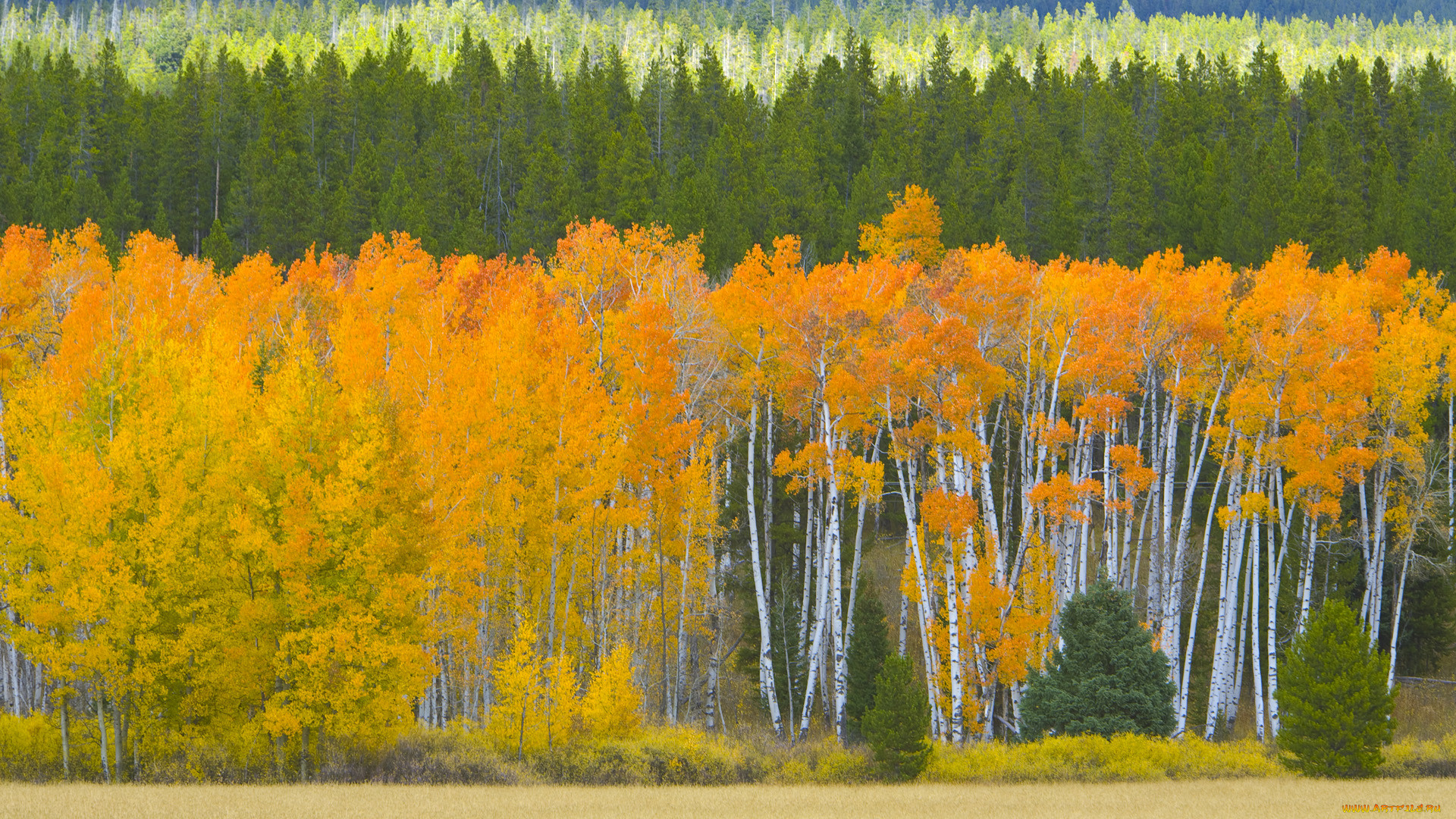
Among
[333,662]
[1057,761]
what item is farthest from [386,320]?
[1057,761]

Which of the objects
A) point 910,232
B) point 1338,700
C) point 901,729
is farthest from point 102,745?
point 910,232

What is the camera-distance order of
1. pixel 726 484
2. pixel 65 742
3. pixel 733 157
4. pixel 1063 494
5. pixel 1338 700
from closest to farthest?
pixel 65 742, pixel 1338 700, pixel 1063 494, pixel 726 484, pixel 733 157

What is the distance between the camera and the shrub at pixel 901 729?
73.4 ft

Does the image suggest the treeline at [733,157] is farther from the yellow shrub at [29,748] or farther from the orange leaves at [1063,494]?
the yellow shrub at [29,748]

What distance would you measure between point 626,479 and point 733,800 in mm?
10879

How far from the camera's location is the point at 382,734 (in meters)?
22.8

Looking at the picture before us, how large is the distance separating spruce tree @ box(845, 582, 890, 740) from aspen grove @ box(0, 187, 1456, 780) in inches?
21.6

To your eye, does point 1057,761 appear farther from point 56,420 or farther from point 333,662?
point 56,420

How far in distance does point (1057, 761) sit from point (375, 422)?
14.5 metres

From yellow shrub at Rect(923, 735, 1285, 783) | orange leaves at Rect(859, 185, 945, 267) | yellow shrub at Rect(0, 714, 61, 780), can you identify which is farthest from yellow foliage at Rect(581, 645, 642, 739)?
orange leaves at Rect(859, 185, 945, 267)

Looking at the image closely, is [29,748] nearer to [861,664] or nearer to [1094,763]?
[861,664]

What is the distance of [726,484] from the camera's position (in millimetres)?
33531

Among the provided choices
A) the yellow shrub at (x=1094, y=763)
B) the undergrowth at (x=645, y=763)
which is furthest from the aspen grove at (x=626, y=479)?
the yellow shrub at (x=1094, y=763)

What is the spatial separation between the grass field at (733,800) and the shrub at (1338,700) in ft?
2.13
